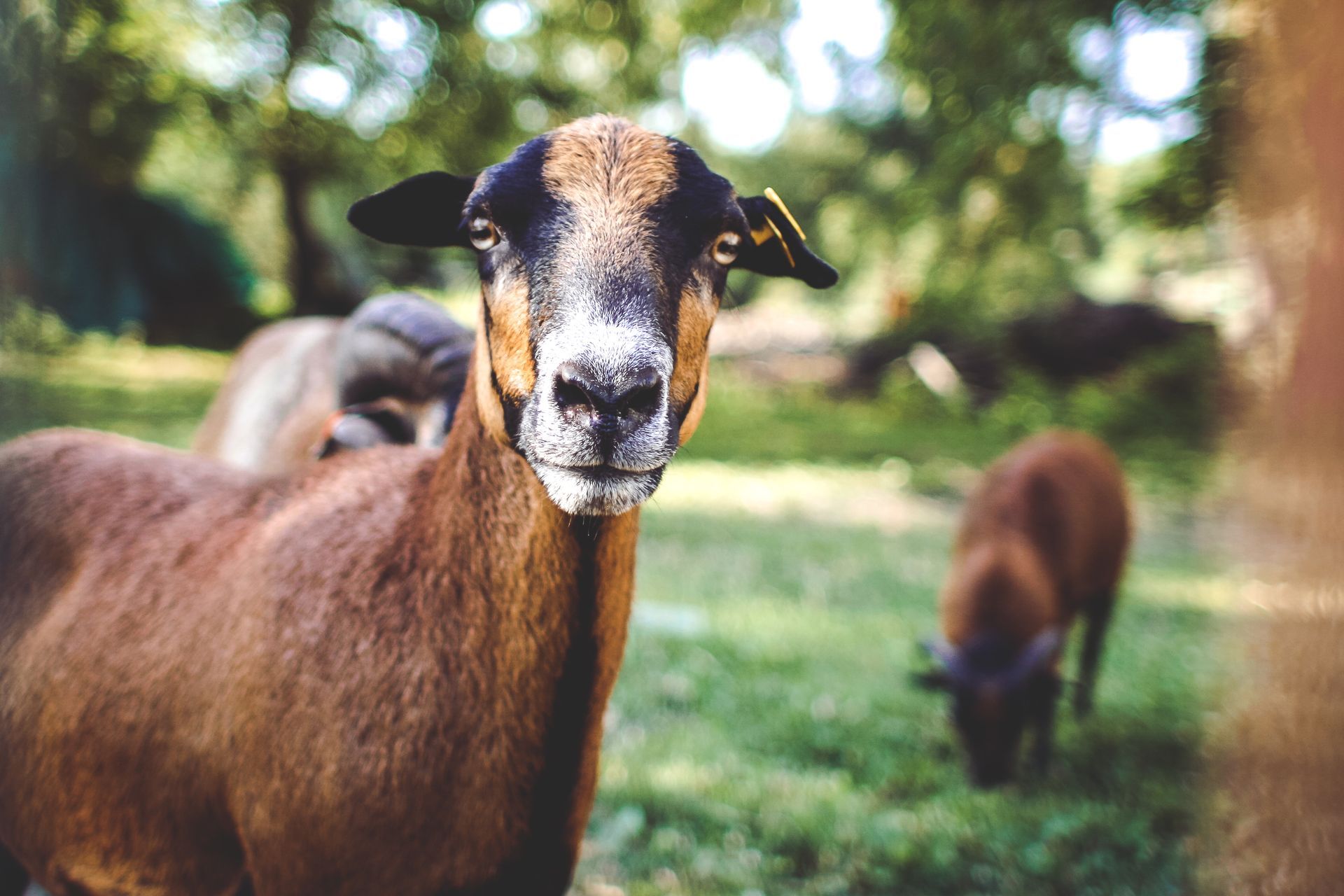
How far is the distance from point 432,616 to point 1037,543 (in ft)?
18.1

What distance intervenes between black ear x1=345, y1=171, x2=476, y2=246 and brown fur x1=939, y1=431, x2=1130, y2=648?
4811mm

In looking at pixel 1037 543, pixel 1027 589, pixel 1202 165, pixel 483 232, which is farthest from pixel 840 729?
pixel 483 232

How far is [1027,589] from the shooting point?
6023mm

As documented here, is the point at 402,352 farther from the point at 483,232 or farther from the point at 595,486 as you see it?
the point at 595,486

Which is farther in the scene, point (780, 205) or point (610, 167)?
point (780, 205)

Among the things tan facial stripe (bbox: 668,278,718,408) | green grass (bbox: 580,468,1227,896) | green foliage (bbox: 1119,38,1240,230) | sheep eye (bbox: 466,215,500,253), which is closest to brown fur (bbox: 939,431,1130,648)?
green grass (bbox: 580,468,1227,896)

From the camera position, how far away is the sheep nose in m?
1.78

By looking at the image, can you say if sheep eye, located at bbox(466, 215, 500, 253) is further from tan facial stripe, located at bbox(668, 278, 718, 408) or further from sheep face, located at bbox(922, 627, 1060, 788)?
sheep face, located at bbox(922, 627, 1060, 788)

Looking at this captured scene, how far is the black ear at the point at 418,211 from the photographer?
2.45 meters

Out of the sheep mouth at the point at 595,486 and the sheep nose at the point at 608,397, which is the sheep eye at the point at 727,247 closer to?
the sheep nose at the point at 608,397

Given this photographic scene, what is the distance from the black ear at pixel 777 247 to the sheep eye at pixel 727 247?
0.34ft

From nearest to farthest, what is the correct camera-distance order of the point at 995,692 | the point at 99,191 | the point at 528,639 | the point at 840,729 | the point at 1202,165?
the point at 528,639 → the point at 1202,165 → the point at 995,692 → the point at 840,729 → the point at 99,191

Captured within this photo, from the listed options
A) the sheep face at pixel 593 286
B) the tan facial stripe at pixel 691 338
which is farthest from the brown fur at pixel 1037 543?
the tan facial stripe at pixel 691 338

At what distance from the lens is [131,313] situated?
1534cm
